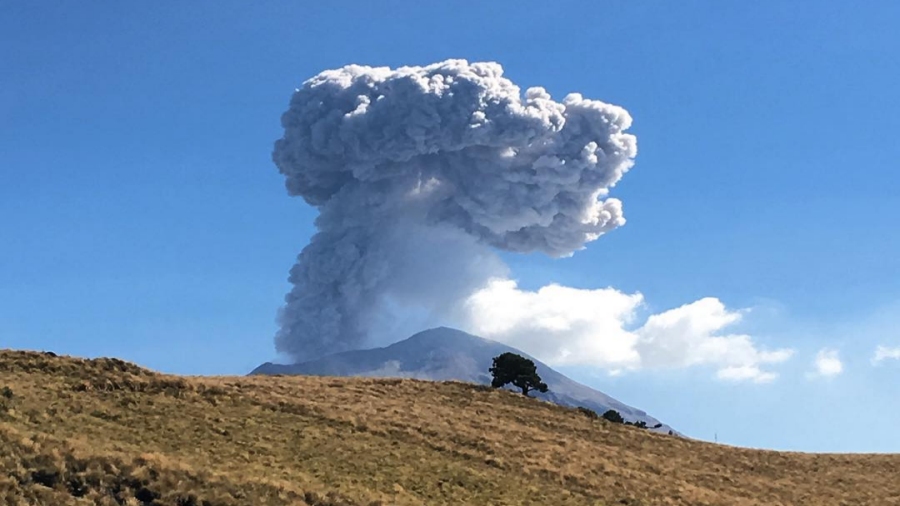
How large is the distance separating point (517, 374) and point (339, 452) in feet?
113

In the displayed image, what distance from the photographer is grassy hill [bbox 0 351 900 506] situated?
25516mm

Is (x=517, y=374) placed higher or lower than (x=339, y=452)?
higher

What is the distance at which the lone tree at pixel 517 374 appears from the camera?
67.9 meters

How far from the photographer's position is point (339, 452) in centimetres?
3500

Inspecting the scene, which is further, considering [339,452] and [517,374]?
[517,374]

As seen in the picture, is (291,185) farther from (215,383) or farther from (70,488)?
(70,488)

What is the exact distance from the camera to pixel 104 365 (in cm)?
4191

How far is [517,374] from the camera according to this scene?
223 ft

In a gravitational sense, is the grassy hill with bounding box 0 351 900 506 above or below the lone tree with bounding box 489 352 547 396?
below

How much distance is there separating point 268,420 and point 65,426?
9775 millimetres

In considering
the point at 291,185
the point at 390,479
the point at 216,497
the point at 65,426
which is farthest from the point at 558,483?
the point at 291,185

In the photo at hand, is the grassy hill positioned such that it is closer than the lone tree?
Yes

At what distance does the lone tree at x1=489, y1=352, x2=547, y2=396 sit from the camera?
67.9 meters

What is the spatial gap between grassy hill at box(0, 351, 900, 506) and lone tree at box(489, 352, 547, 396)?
8.98 m
